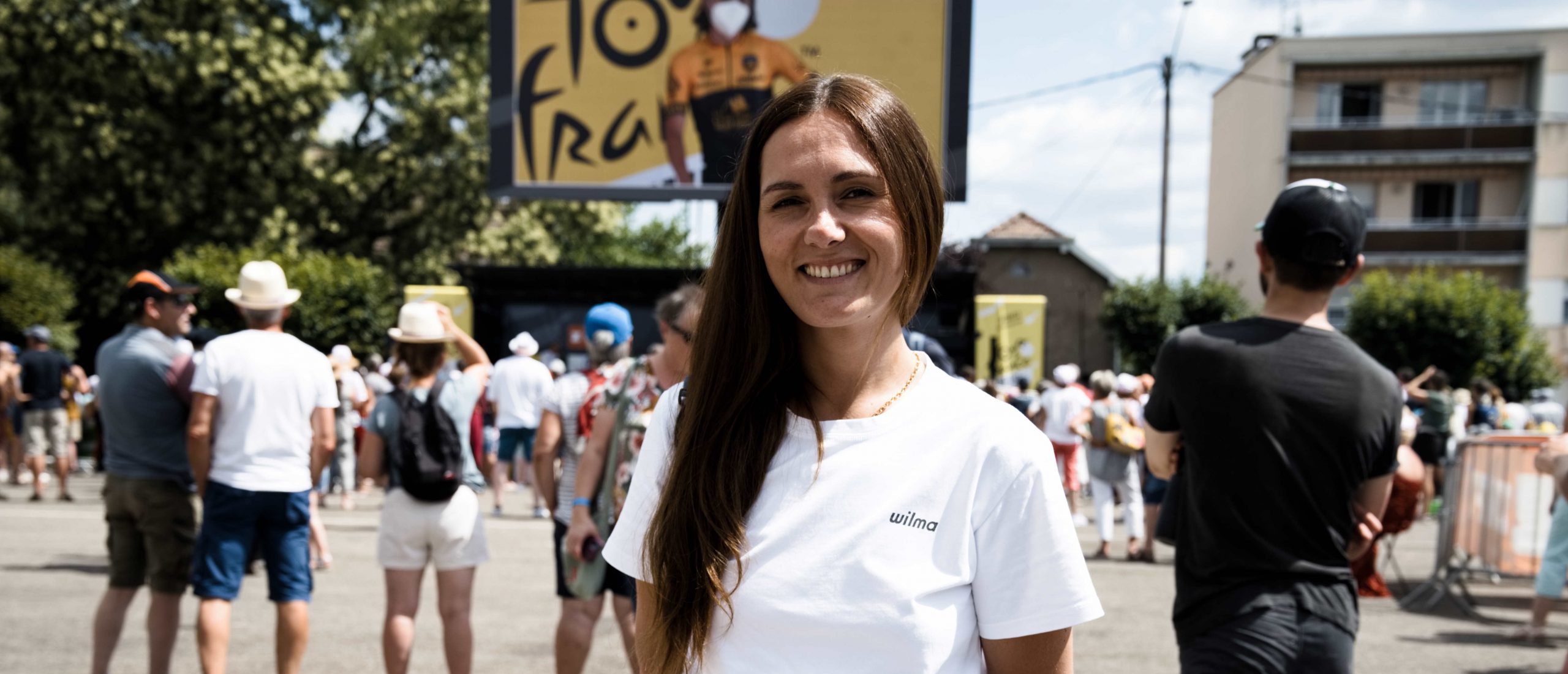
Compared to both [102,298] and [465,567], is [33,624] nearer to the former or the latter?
[465,567]

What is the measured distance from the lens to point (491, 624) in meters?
7.22

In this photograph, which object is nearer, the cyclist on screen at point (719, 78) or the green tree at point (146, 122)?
the cyclist on screen at point (719, 78)

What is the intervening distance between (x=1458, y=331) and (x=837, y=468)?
37.9m

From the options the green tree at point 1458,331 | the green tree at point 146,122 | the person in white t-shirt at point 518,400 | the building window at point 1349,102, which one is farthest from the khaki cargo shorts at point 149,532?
the building window at point 1349,102

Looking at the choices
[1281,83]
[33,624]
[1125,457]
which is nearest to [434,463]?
[33,624]

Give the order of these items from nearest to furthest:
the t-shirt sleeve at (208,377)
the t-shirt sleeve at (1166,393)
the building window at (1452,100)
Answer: the t-shirt sleeve at (1166,393) < the t-shirt sleeve at (208,377) < the building window at (1452,100)

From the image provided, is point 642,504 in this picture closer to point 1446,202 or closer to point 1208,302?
point 1208,302

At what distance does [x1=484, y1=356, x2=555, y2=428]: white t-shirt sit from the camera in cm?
1212

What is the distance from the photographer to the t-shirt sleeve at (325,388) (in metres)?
5.19

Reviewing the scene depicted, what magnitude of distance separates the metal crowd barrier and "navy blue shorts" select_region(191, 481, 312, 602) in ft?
25.8

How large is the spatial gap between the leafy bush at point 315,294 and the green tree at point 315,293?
12 mm

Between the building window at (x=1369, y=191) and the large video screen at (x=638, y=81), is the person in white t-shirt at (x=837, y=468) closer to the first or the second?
the large video screen at (x=638, y=81)

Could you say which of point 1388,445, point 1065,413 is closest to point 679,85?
point 1065,413

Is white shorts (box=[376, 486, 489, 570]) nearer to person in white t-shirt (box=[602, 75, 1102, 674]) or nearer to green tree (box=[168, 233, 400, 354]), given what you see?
Result: person in white t-shirt (box=[602, 75, 1102, 674])
